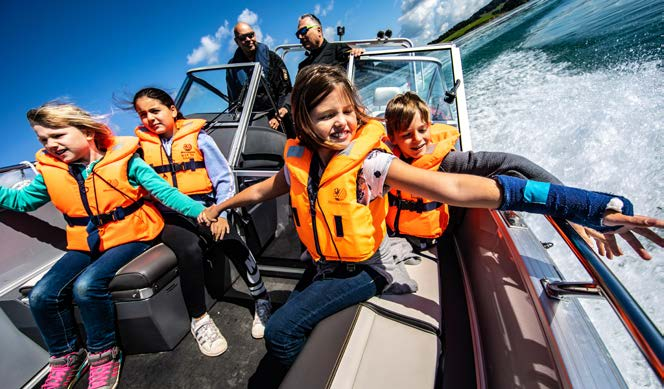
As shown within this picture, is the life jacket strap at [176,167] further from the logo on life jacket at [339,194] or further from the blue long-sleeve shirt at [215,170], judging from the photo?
the logo on life jacket at [339,194]

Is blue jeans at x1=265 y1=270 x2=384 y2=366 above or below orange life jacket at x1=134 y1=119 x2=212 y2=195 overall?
below

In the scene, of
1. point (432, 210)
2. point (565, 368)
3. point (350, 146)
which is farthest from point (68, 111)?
point (565, 368)

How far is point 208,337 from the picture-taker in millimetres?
1873

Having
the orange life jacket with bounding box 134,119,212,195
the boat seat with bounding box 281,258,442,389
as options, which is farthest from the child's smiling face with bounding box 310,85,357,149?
the orange life jacket with bounding box 134,119,212,195

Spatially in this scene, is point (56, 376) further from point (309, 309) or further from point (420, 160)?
point (420, 160)

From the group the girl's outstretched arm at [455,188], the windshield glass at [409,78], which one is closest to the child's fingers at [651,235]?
Answer: the girl's outstretched arm at [455,188]

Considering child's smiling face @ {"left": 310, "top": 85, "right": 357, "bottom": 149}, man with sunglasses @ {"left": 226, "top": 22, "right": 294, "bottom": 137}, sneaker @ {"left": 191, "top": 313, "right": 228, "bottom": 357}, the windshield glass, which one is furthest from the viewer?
man with sunglasses @ {"left": 226, "top": 22, "right": 294, "bottom": 137}

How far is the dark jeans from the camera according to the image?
186 cm

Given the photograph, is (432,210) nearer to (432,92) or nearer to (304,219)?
(304,219)

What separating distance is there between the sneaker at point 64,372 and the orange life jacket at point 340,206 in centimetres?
171

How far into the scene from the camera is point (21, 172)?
2.09 meters

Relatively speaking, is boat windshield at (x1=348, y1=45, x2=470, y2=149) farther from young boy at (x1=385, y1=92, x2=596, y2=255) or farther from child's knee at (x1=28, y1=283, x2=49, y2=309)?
child's knee at (x1=28, y1=283, x2=49, y2=309)

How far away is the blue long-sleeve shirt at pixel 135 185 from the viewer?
68.9 inches

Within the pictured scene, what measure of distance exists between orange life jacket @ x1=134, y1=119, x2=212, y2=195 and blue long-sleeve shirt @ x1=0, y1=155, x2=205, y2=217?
0.20m
